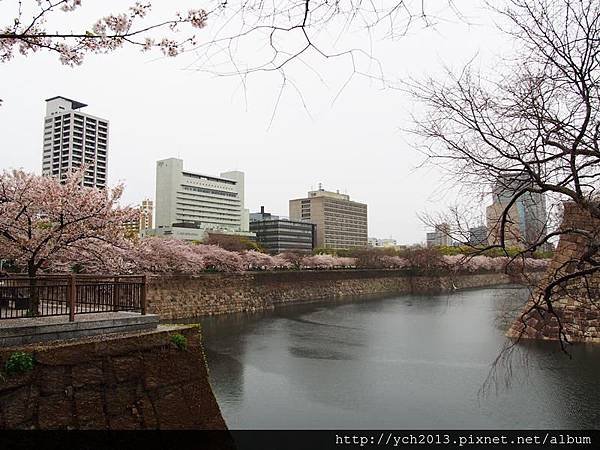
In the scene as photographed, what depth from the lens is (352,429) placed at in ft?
23.4

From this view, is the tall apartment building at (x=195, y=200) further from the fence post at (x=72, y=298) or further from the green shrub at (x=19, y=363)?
the green shrub at (x=19, y=363)

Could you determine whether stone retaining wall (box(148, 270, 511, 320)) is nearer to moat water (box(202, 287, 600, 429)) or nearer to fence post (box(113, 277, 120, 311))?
moat water (box(202, 287, 600, 429))

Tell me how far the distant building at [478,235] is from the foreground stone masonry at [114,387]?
13.9 ft

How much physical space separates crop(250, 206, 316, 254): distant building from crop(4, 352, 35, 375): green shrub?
6986 cm

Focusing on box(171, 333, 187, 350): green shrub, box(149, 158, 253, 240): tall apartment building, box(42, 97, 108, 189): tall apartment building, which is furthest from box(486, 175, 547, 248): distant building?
box(149, 158, 253, 240): tall apartment building

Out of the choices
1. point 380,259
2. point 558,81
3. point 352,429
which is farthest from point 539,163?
point 380,259

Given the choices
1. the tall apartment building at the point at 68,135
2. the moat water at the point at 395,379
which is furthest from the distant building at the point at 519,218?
the tall apartment building at the point at 68,135

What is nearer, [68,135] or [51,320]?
[51,320]

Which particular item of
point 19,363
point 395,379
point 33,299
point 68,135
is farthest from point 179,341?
point 68,135

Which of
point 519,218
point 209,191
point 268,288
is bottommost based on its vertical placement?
point 268,288

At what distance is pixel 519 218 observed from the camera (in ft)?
13.6

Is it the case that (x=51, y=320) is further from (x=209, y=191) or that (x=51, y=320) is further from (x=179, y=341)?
(x=209, y=191)

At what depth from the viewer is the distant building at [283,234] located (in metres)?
76.7

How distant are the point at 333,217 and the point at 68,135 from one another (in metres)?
63.4
